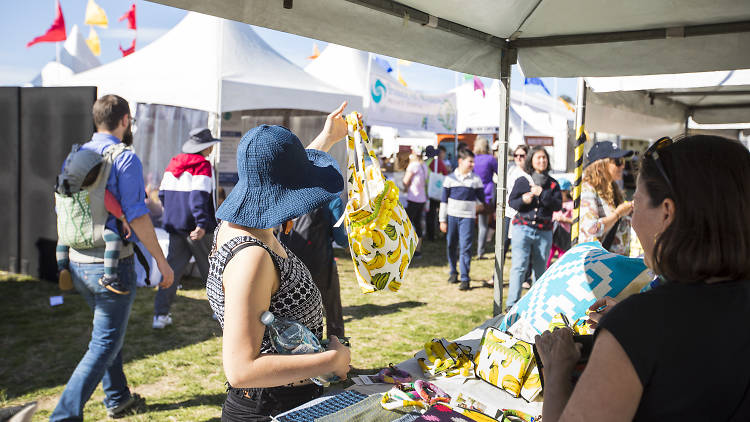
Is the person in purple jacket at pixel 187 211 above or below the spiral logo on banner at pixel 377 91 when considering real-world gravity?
below

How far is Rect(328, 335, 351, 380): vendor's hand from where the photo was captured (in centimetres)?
149

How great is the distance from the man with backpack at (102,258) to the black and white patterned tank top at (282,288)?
1687 mm

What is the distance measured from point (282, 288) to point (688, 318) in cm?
98

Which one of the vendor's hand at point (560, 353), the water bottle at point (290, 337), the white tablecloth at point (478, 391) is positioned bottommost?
the white tablecloth at point (478, 391)

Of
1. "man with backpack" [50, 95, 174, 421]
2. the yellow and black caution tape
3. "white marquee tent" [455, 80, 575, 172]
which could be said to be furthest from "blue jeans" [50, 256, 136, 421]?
"white marquee tent" [455, 80, 575, 172]

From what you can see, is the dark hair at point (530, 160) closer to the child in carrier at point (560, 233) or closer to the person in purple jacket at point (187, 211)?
the child in carrier at point (560, 233)

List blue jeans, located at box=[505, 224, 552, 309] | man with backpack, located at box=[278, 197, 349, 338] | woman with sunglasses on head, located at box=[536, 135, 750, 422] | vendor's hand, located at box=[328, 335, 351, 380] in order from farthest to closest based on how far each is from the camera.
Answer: blue jeans, located at box=[505, 224, 552, 309] → man with backpack, located at box=[278, 197, 349, 338] → vendor's hand, located at box=[328, 335, 351, 380] → woman with sunglasses on head, located at box=[536, 135, 750, 422]

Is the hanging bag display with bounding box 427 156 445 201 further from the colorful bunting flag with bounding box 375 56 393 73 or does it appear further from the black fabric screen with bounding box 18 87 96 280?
the black fabric screen with bounding box 18 87 96 280

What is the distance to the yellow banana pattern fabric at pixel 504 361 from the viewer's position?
2342mm

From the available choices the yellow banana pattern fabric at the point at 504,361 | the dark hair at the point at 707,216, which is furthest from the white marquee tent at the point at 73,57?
the dark hair at the point at 707,216

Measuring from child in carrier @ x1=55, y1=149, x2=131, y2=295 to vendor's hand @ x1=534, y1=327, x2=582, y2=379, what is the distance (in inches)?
95.4

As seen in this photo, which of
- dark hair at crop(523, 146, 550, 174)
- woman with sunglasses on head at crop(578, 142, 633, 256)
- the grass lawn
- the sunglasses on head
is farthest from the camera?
dark hair at crop(523, 146, 550, 174)

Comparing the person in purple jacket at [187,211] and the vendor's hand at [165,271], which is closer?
the vendor's hand at [165,271]

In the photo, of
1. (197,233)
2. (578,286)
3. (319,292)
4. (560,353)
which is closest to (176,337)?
(197,233)
